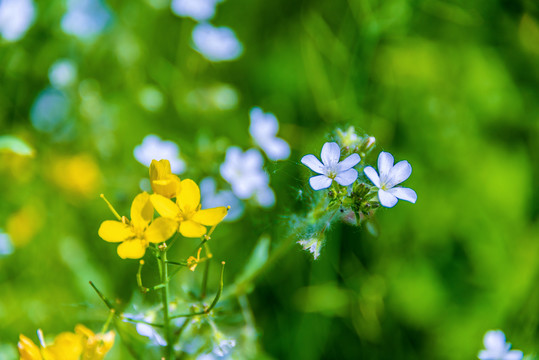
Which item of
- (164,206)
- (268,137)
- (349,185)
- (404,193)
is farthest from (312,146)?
(164,206)

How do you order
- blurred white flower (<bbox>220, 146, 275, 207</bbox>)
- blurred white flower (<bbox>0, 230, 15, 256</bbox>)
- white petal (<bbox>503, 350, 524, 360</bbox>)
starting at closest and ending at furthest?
white petal (<bbox>503, 350, 524, 360</bbox>) → blurred white flower (<bbox>0, 230, 15, 256</bbox>) → blurred white flower (<bbox>220, 146, 275, 207</bbox>)

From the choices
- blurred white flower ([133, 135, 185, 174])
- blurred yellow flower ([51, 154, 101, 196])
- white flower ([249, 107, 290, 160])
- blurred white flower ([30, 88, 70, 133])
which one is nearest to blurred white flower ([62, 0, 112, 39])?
blurred white flower ([30, 88, 70, 133])

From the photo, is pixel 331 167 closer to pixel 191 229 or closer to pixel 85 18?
pixel 191 229

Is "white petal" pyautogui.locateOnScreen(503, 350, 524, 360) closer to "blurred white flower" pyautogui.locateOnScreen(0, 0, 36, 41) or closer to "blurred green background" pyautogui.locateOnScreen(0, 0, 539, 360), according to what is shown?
"blurred green background" pyautogui.locateOnScreen(0, 0, 539, 360)

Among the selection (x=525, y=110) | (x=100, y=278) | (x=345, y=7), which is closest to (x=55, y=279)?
(x=100, y=278)

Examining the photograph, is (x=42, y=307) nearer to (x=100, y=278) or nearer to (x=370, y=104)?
(x=100, y=278)

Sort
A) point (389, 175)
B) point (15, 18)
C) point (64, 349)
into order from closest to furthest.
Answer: point (64, 349) → point (389, 175) → point (15, 18)

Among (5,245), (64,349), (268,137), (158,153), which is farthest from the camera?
(268,137)
